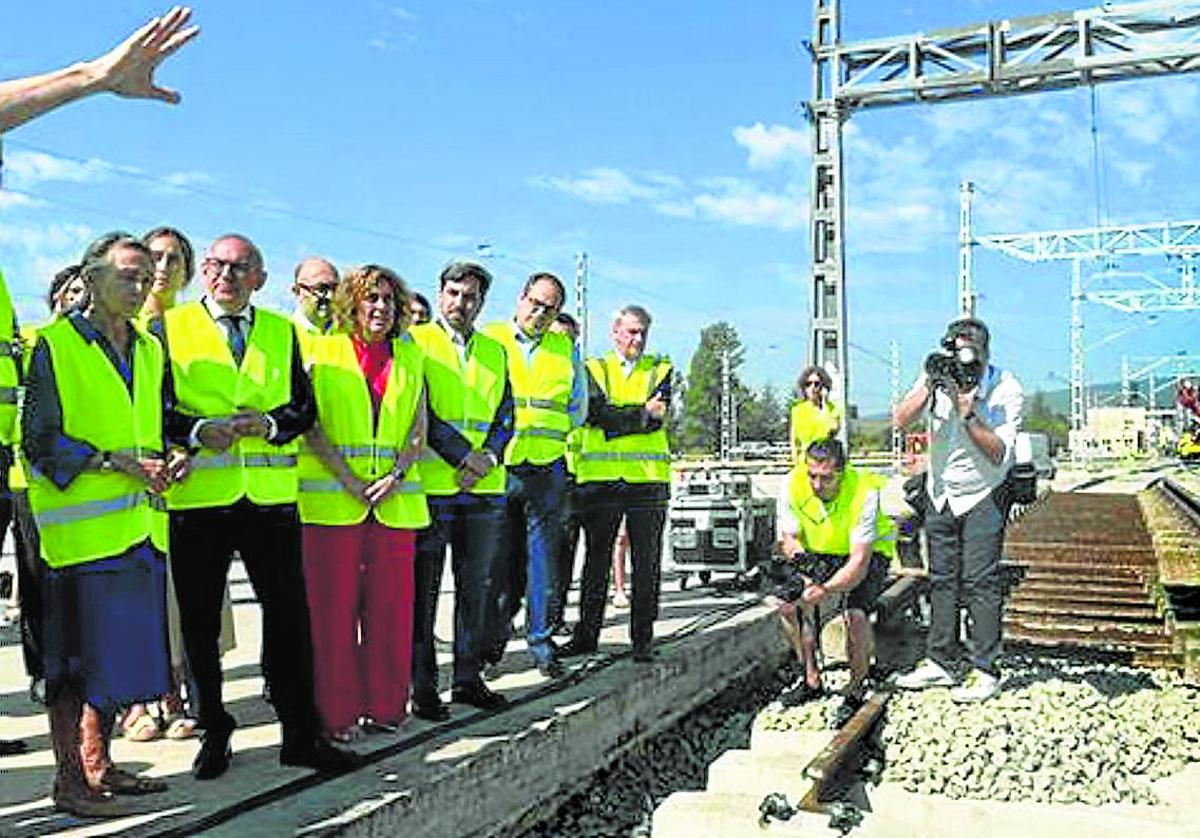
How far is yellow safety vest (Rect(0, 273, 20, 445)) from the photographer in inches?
154

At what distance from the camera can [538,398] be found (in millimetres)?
6641

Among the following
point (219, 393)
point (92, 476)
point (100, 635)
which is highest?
point (219, 393)

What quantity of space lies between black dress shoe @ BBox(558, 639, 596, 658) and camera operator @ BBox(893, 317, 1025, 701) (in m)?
1.76

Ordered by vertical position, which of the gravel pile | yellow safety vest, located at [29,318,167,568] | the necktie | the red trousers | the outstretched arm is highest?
the outstretched arm

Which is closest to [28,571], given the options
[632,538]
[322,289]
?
[322,289]

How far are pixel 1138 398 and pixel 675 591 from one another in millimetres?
94082

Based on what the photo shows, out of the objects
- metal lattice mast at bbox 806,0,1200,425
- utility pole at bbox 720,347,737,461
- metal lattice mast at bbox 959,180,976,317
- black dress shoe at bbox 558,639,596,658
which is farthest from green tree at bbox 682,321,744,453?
black dress shoe at bbox 558,639,596,658

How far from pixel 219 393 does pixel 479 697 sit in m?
2.04

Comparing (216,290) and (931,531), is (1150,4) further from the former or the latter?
(216,290)

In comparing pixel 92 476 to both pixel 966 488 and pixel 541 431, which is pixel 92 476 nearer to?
pixel 541 431

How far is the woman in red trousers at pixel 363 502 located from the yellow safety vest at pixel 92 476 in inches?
37.8

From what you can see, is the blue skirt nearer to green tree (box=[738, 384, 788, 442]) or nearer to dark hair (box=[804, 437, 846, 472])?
dark hair (box=[804, 437, 846, 472])

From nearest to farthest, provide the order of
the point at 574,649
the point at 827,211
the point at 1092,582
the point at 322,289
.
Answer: the point at 322,289 → the point at 574,649 → the point at 1092,582 → the point at 827,211

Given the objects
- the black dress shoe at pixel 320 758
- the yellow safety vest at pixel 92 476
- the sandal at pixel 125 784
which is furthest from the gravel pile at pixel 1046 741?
the yellow safety vest at pixel 92 476
